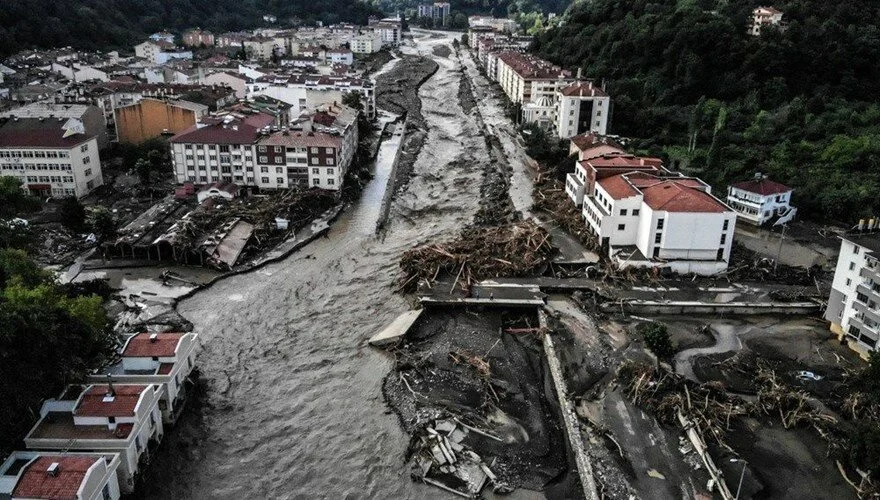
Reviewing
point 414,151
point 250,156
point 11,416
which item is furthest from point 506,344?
point 414,151

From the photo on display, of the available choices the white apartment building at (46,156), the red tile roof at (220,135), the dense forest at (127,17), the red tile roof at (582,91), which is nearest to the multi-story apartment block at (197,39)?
the dense forest at (127,17)

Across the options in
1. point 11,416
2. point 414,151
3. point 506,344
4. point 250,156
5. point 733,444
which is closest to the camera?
point 11,416

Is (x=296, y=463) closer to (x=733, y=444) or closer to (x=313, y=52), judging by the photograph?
(x=733, y=444)

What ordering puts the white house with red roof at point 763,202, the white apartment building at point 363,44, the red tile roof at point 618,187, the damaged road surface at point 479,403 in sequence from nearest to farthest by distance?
1. the damaged road surface at point 479,403
2. the red tile roof at point 618,187
3. the white house with red roof at point 763,202
4. the white apartment building at point 363,44

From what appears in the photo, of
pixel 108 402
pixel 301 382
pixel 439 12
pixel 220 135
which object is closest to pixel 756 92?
pixel 220 135

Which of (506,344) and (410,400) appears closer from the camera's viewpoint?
(410,400)

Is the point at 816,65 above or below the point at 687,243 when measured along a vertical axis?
above

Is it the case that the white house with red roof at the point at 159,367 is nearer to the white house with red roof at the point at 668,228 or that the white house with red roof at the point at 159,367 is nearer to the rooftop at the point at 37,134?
the white house with red roof at the point at 668,228
